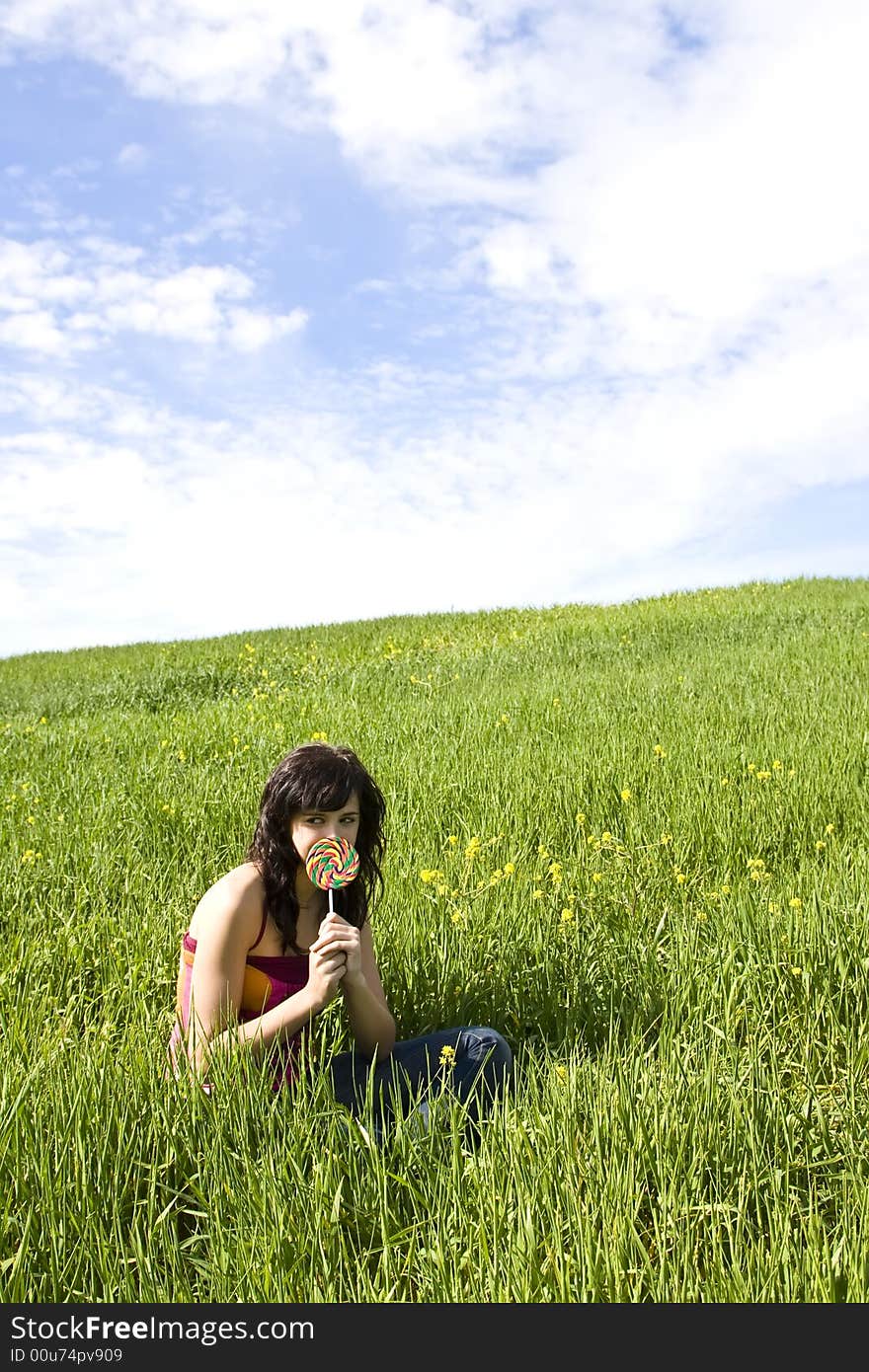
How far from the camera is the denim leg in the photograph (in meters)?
2.99

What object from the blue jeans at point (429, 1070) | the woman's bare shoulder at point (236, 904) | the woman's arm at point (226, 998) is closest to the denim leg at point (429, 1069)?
the blue jeans at point (429, 1070)

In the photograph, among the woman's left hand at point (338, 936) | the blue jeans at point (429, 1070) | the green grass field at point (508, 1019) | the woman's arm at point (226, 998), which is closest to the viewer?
the green grass field at point (508, 1019)

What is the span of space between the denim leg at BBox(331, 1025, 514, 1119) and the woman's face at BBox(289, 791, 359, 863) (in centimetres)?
71

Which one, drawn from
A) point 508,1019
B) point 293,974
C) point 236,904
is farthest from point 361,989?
point 508,1019

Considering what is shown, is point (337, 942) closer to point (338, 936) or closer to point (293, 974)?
point (338, 936)

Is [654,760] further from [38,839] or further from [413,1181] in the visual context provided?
[413,1181]

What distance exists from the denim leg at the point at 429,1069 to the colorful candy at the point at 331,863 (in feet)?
2.02

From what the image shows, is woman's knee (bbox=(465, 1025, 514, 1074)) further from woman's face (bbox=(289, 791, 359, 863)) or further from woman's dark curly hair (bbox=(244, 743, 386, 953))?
woman's face (bbox=(289, 791, 359, 863))

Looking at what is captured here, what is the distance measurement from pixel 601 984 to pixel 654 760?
3.17 m

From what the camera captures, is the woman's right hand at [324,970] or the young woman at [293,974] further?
the young woman at [293,974]

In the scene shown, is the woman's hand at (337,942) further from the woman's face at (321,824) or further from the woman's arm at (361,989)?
the woman's face at (321,824)

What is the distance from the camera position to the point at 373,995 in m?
2.92

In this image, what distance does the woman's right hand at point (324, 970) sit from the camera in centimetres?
270

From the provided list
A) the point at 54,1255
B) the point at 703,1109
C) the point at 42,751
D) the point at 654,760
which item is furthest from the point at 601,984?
the point at 42,751
